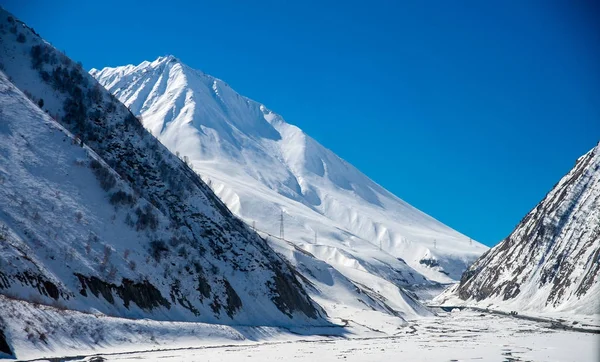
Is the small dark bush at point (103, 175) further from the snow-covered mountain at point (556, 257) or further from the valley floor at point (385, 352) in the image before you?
the snow-covered mountain at point (556, 257)

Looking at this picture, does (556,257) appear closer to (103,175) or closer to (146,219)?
(146,219)

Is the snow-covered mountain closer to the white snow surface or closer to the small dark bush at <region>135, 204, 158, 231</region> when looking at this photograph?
the white snow surface

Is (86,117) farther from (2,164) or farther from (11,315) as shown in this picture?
(11,315)

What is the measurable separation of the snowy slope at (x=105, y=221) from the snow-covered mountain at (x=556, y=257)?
63.0 meters

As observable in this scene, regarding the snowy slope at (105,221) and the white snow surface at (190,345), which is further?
the snowy slope at (105,221)

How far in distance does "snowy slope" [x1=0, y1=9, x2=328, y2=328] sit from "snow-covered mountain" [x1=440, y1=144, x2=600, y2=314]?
207 ft

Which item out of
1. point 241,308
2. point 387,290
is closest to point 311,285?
point 387,290

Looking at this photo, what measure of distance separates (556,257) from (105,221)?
108 metres

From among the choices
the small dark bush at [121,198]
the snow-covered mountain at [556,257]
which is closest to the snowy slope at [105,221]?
the small dark bush at [121,198]

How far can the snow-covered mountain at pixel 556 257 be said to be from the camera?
114500mm

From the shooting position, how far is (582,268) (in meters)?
116

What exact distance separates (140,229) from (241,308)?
45.8 feet

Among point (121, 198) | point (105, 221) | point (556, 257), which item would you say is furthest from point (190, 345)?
point (556, 257)

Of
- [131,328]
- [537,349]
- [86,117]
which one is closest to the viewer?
[131,328]
